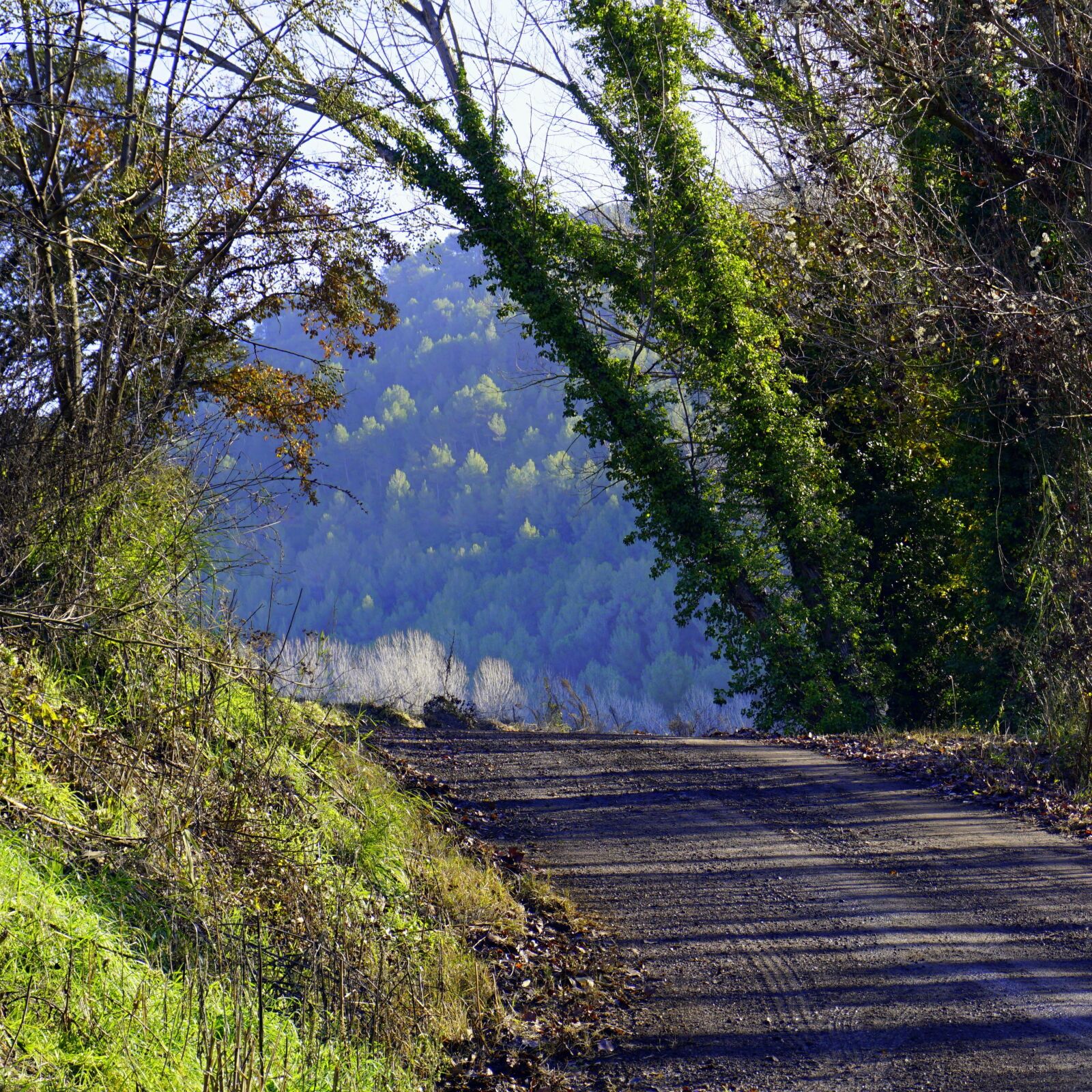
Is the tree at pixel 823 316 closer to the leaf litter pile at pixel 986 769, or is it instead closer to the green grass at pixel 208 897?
the leaf litter pile at pixel 986 769

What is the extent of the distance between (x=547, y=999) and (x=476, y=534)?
3504 inches

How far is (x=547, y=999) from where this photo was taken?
15.6 ft

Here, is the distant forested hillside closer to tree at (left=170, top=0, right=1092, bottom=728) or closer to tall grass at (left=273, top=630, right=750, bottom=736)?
tall grass at (left=273, top=630, right=750, bottom=736)

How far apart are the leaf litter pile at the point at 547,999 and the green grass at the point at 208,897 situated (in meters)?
0.13

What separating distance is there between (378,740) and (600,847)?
329cm

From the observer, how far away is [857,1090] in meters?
3.78

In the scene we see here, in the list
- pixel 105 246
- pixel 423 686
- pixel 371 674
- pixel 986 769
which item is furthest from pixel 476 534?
pixel 105 246

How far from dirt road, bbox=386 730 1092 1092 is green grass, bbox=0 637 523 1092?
3.21 feet

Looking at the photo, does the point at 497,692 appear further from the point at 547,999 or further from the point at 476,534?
the point at 476,534

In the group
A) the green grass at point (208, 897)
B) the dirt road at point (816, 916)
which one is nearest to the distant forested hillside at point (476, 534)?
the dirt road at point (816, 916)

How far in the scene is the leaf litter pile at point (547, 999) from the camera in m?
4.14

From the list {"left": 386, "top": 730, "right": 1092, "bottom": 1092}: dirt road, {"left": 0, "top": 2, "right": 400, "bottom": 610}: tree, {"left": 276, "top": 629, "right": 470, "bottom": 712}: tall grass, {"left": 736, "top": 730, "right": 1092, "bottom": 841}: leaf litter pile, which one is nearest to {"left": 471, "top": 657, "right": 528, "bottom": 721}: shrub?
{"left": 276, "top": 629, "right": 470, "bottom": 712}: tall grass

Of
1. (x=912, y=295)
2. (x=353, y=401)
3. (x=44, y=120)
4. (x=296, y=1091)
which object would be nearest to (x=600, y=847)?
(x=296, y=1091)

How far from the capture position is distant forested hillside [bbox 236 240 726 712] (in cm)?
7975
